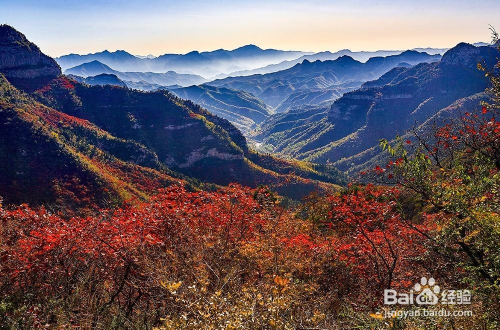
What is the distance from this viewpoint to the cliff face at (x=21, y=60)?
160125mm

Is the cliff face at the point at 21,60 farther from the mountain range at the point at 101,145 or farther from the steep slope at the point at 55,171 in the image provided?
the steep slope at the point at 55,171

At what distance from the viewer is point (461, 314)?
358 inches

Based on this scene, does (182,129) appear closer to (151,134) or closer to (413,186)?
(151,134)

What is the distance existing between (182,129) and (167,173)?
51.4 meters

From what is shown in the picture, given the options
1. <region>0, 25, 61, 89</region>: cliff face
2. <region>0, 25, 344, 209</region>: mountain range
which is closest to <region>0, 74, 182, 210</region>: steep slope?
<region>0, 25, 344, 209</region>: mountain range

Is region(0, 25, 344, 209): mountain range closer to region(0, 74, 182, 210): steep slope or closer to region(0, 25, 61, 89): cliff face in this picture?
region(0, 74, 182, 210): steep slope

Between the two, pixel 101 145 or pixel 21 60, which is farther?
pixel 21 60

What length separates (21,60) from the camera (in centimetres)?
16812

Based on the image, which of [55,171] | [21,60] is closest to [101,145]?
[55,171]

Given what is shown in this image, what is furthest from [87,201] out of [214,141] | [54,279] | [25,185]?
[214,141]

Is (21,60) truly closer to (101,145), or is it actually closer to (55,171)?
Result: (101,145)

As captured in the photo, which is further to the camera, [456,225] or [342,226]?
[342,226]

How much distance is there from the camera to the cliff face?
160 meters

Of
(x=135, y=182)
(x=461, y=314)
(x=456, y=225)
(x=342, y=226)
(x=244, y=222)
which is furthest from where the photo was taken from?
(x=135, y=182)
